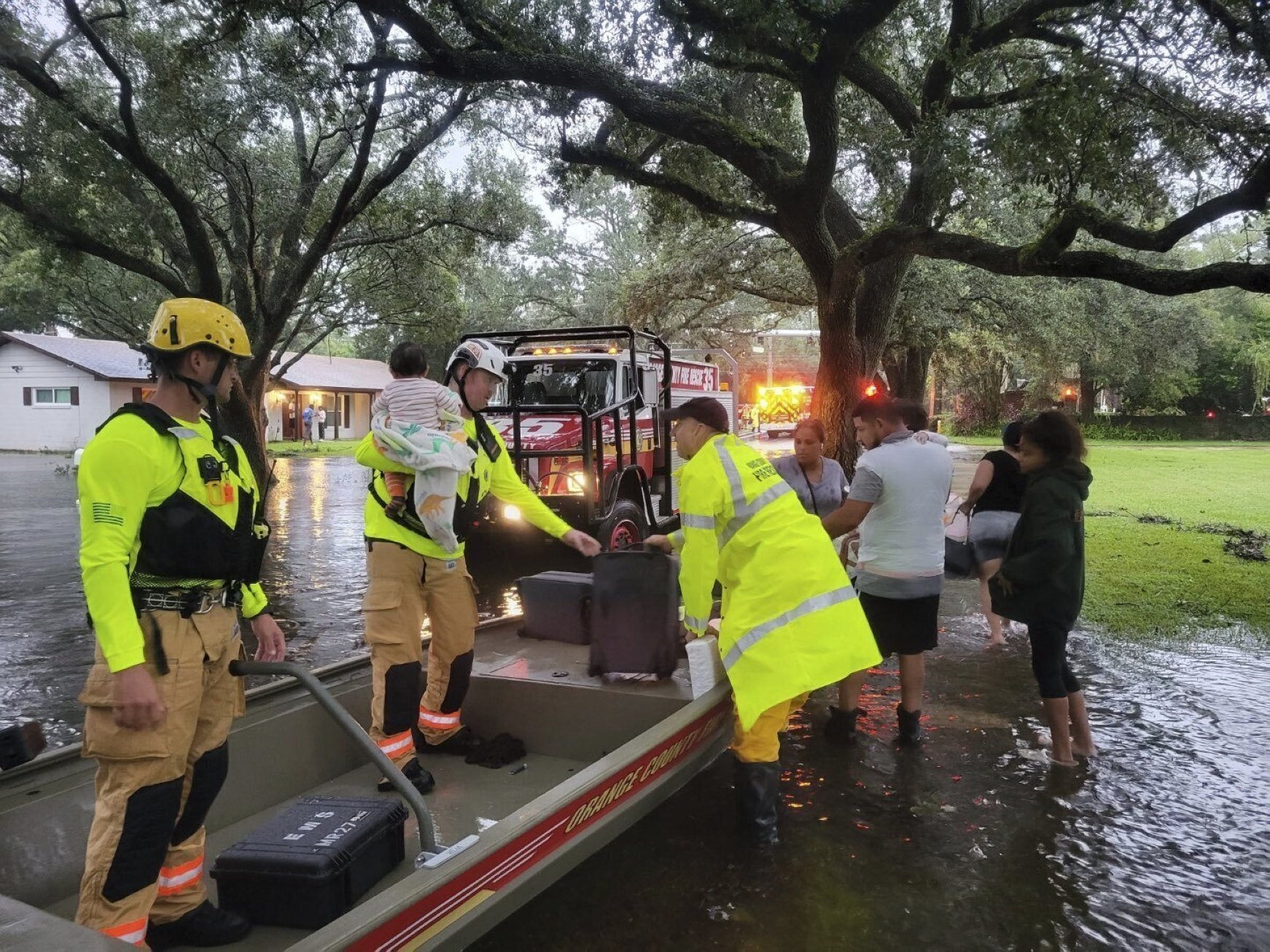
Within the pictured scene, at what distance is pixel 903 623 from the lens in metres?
4.54

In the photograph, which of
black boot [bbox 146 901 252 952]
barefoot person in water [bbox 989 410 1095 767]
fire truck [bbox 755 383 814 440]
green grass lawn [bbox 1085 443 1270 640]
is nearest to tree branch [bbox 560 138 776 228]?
green grass lawn [bbox 1085 443 1270 640]

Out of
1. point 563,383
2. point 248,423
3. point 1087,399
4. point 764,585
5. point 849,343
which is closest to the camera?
point 764,585

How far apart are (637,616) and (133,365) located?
36.2m

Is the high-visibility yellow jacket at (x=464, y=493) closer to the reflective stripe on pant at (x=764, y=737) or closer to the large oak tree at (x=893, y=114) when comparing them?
the reflective stripe on pant at (x=764, y=737)

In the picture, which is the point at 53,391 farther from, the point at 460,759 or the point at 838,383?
the point at 460,759

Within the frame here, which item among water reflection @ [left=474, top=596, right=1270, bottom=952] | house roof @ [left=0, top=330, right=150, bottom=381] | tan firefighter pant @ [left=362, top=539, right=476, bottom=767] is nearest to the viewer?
water reflection @ [left=474, top=596, right=1270, bottom=952]

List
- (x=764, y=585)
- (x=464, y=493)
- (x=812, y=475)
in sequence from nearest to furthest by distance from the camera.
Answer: (x=764, y=585) → (x=464, y=493) → (x=812, y=475)

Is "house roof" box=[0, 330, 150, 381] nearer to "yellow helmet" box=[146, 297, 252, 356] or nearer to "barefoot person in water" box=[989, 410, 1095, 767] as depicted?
"yellow helmet" box=[146, 297, 252, 356]

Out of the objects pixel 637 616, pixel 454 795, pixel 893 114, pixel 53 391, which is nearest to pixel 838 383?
pixel 893 114

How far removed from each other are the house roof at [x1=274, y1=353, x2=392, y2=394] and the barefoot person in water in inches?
1386

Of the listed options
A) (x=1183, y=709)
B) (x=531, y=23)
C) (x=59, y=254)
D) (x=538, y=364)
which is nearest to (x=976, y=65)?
(x=531, y=23)

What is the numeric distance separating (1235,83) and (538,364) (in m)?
7.73

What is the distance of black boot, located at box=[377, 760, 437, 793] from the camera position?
382cm

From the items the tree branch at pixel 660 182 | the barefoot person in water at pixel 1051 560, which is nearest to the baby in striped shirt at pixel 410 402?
the barefoot person in water at pixel 1051 560
